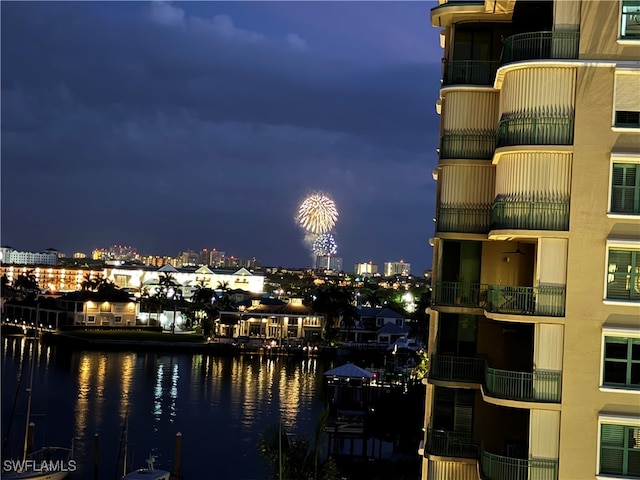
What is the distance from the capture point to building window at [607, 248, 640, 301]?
14625 mm

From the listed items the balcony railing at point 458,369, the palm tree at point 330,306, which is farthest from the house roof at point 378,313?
the balcony railing at point 458,369

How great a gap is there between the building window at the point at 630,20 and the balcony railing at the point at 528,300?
4.46 metres

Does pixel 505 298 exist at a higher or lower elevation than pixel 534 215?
lower

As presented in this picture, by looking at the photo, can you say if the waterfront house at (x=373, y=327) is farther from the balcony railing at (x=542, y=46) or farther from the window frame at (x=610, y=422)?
the window frame at (x=610, y=422)

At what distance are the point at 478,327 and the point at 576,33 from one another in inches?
250

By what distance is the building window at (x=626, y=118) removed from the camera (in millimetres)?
14789

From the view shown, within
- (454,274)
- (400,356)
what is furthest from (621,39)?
A: (400,356)

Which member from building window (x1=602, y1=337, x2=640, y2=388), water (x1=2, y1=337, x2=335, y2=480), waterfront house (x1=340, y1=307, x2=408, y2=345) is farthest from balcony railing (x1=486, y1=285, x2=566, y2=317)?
waterfront house (x1=340, y1=307, x2=408, y2=345)

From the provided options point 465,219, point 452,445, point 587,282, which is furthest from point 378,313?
point 587,282

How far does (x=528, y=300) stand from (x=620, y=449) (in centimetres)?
288

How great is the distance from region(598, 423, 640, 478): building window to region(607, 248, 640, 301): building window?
2183 mm

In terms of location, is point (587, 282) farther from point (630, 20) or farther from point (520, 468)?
point (630, 20)

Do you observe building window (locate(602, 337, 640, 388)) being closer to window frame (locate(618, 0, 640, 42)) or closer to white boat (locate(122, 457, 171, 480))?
window frame (locate(618, 0, 640, 42))

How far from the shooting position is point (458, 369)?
58.6 ft
